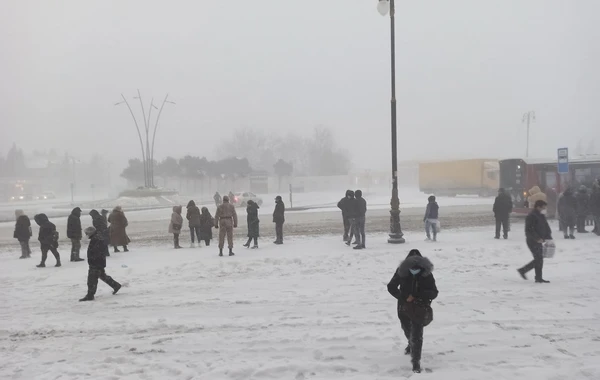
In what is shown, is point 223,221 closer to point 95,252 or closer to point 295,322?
point 95,252

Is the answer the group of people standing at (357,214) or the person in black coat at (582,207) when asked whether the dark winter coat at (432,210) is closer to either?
the group of people standing at (357,214)

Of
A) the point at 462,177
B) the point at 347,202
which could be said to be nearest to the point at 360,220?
the point at 347,202

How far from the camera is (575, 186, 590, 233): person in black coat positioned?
14.6 meters

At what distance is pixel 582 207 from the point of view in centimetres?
1473

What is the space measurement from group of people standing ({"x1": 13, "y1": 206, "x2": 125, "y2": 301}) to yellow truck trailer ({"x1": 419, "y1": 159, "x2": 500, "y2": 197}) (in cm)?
3723

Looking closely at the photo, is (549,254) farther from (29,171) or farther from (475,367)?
(29,171)

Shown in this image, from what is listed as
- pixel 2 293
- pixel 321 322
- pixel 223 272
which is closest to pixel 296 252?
pixel 223 272

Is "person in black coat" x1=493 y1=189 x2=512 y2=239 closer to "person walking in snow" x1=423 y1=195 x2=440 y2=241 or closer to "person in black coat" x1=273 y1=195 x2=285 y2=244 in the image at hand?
"person walking in snow" x1=423 y1=195 x2=440 y2=241

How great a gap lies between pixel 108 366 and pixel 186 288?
150 inches

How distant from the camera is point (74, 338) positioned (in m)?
6.18

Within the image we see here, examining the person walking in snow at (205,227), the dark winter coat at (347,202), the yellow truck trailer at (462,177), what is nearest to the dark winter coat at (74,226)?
the person walking in snow at (205,227)

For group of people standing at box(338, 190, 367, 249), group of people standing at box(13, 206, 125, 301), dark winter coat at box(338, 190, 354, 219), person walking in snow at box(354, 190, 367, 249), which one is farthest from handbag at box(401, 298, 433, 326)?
dark winter coat at box(338, 190, 354, 219)

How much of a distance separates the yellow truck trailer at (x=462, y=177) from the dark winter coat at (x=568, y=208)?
98.5 feet

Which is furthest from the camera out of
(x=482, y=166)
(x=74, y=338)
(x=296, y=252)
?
(x=482, y=166)
